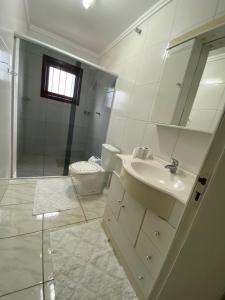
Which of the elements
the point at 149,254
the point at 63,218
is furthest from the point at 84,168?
the point at 149,254

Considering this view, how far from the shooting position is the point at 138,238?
1.01 m

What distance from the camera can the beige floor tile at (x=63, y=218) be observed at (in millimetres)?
1467

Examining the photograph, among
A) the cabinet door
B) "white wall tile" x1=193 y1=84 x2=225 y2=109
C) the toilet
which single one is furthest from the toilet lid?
"white wall tile" x1=193 y1=84 x2=225 y2=109

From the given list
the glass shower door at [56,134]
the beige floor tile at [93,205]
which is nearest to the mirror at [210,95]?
the beige floor tile at [93,205]

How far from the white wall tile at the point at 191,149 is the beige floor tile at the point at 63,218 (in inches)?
48.4

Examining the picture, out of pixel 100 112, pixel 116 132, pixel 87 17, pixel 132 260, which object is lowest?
pixel 132 260

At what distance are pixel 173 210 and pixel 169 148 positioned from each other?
673mm

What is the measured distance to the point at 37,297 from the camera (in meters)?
0.89

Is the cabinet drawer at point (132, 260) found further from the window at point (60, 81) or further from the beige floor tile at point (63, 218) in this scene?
the window at point (60, 81)

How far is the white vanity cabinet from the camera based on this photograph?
843 millimetres

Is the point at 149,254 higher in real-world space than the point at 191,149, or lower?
lower

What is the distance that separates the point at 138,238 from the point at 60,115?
93.4 inches

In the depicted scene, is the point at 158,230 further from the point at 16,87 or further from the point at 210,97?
the point at 16,87

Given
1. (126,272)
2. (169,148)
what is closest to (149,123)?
(169,148)
